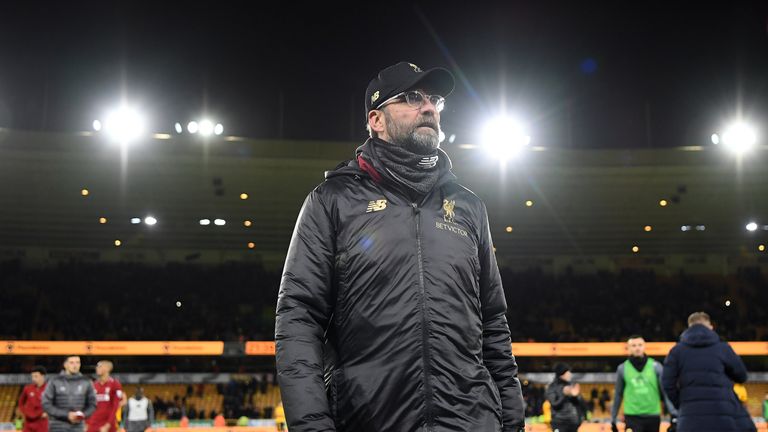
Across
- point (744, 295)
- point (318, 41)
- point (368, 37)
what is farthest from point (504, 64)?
point (744, 295)

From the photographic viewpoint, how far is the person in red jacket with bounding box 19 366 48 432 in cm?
1120

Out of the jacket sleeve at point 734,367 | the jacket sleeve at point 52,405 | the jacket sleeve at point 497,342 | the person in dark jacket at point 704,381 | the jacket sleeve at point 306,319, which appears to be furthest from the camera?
the jacket sleeve at point 52,405

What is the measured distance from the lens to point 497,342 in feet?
8.55

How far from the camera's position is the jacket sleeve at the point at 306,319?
2.16m

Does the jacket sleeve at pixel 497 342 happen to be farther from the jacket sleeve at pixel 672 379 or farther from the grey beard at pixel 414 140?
the jacket sleeve at pixel 672 379

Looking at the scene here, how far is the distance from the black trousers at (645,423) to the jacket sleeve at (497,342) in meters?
7.55

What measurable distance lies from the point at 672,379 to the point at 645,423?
291cm

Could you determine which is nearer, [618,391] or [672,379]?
[672,379]

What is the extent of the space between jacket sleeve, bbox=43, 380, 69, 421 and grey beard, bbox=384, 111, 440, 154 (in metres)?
8.78

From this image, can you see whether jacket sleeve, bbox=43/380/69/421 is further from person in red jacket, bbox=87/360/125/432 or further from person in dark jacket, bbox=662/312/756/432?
person in dark jacket, bbox=662/312/756/432

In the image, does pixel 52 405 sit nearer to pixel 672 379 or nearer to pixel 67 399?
pixel 67 399

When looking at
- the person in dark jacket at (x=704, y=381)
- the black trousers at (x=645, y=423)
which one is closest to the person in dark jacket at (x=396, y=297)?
the person in dark jacket at (x=704, y=381)

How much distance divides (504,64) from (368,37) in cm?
416

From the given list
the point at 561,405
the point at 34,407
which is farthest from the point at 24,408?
the point at 561,405
